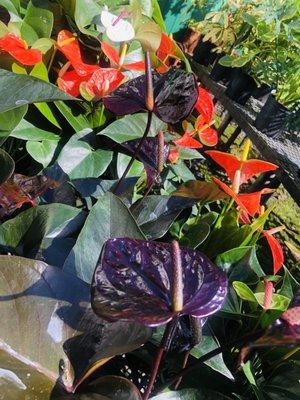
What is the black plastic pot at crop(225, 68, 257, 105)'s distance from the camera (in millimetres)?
1895

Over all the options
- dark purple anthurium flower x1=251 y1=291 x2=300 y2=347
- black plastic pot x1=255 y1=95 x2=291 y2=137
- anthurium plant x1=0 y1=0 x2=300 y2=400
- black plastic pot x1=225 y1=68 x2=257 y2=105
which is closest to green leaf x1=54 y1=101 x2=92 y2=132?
anthurium plant x1=0 y1=0 x2=300 y2=400

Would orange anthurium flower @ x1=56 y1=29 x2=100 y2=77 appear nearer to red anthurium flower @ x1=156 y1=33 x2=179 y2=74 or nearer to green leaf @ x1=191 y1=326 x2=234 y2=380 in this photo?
red anthurium flower @ x1=156 y1=33 x2=179 y2=74

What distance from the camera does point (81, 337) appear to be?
365 mm

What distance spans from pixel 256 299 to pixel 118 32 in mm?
434

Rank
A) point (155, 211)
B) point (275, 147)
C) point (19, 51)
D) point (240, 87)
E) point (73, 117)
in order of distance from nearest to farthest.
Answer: point (155, 211), point (19, 51), point (73, 117), point (275, 147), point (240, 87)

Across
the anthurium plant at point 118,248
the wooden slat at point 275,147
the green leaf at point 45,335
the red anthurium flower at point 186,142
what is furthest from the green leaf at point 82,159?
→ the wooden slat at point 275,147

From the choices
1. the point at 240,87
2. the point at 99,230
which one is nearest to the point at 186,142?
the point at 99,230

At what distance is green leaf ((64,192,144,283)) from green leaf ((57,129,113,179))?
0.26m

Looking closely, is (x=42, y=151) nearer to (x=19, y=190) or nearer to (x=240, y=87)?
(x=19, y=190)

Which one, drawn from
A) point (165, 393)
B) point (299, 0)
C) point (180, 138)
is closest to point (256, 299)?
point (165, 393)

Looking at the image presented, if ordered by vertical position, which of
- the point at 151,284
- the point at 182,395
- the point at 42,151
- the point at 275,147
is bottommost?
the point at 275,147

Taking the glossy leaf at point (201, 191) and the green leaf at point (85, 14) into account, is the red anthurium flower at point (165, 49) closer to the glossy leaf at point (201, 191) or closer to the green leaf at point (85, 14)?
the green leaf at point (85, 14)

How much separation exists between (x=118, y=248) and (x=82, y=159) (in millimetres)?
412

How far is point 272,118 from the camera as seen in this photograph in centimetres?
171
